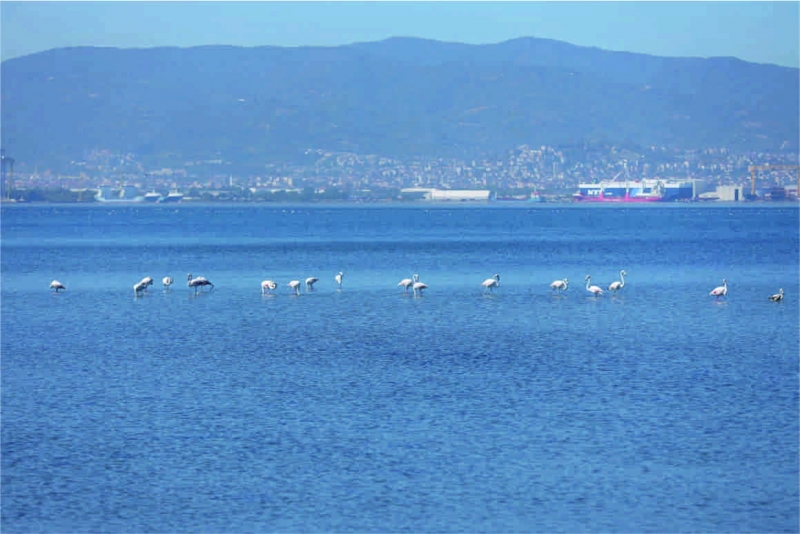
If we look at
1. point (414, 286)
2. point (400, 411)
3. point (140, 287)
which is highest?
point (414, 286)

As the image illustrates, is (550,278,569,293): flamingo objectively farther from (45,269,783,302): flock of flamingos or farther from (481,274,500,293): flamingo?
(481,274,500,293): flamingo

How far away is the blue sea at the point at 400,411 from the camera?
13.8m

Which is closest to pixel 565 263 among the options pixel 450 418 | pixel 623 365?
pixel 623 365

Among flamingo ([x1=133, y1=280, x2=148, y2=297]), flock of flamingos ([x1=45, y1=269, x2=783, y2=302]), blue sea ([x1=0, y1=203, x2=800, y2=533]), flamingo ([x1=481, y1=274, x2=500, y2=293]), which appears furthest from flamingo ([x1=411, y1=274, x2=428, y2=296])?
flamingo ([x1=133, y1=280, x2=148, y2=297])

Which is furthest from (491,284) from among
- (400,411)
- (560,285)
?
(400,411)

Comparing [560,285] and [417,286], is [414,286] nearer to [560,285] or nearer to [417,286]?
[417,286]

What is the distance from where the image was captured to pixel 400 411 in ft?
61.1

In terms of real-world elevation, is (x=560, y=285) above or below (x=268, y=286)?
above

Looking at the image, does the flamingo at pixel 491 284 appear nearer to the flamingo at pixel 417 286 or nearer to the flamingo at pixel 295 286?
the flamingo at pixel 417 286

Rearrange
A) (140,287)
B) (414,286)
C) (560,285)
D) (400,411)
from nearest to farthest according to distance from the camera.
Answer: (400,411), (560,285), (414,286), (140,287)

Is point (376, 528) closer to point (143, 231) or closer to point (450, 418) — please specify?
point (450, 418)

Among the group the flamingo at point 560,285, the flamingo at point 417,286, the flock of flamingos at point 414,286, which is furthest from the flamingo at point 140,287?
the flamingo at point 560,285

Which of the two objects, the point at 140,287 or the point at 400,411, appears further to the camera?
the point at 140,287

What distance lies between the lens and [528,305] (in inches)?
1384
